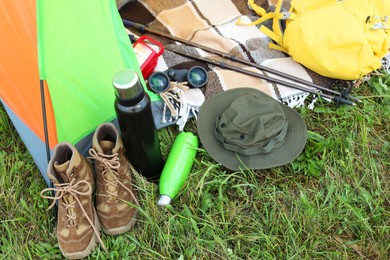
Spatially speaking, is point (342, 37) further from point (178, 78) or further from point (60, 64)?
point (60, 64)

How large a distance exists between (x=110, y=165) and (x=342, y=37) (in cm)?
104

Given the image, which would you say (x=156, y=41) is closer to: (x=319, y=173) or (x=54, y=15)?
(x=54, y=15)

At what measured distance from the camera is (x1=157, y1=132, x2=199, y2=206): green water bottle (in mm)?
1481

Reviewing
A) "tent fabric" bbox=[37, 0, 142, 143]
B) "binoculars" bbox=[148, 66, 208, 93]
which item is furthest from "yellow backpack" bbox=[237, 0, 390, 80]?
"tent fabric" bbox=[37, 0, 142, 143]

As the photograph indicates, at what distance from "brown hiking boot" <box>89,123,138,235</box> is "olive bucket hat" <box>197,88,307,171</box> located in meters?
0.34

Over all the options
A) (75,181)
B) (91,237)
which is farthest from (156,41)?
(91,237)

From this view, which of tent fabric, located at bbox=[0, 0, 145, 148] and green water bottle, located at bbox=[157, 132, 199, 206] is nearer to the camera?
tent fabric, located at bbox=[0, 0, 145, 148]

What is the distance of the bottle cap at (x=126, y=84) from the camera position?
119 cm

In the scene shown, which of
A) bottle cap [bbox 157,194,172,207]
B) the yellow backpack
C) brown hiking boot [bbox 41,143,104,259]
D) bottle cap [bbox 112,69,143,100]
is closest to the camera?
bottle cap [bbox 112,69,143,100]

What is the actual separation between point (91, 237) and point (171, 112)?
58 centimetres

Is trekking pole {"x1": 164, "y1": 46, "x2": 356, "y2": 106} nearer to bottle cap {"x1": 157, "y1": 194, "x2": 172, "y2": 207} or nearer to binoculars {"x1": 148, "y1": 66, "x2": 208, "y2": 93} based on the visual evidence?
binoculars {"x1": 148, "y1": 66, "x2": 208, "y2": 93}

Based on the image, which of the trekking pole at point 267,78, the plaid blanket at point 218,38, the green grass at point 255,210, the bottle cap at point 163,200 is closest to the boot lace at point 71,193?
the green grass at point 255,210

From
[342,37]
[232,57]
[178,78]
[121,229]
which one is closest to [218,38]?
[232,57]

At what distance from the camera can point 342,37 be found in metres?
1.69
